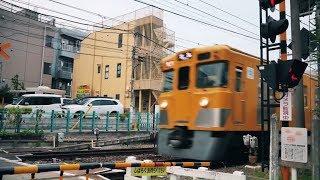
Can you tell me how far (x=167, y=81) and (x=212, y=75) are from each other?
191cm

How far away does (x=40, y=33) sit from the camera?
36.2 m

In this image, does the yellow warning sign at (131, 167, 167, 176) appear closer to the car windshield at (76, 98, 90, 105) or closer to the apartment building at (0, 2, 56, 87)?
the car windshield at (76, 98, 90, 105)

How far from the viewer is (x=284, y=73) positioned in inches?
217

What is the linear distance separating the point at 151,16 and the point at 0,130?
62.9 ft

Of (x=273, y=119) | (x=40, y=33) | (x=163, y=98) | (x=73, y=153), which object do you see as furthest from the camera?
(x=40, y=33)

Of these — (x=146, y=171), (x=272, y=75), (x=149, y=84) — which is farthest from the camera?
(x=149, y=84)

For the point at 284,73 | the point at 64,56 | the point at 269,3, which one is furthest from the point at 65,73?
the point at 284,73

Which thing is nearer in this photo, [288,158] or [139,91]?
[288,158]

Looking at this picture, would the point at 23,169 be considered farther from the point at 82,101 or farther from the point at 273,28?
the point at 82,101

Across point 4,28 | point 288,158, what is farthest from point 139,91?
point 288,158

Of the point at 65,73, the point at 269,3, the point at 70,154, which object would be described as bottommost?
the point at 70,154

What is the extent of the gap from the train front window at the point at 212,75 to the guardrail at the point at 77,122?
10.8m

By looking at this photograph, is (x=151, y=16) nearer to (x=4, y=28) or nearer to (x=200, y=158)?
(x=4, y=28)

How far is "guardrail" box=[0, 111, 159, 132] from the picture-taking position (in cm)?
1773
